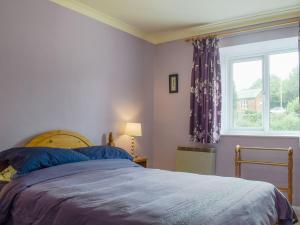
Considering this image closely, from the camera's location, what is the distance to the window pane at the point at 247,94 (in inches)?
153

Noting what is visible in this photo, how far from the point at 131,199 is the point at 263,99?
2799mm

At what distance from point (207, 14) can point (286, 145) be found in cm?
182

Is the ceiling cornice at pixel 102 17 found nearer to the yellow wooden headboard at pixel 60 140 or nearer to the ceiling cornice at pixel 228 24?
the ceiling cornice at pixel 228 24

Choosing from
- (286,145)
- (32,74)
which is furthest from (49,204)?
(286,145)

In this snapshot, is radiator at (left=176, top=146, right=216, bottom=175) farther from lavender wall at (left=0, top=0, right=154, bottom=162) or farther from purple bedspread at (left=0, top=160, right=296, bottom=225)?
purple bedspread at (left=0, top=160, right=296, bottom=225)

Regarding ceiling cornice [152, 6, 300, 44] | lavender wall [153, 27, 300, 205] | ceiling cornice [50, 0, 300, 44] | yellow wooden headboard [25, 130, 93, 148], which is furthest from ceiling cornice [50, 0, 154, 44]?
yellow wooden headboard [25, 130, 93, 148]

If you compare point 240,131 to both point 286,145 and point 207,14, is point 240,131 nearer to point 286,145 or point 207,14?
point 286,145

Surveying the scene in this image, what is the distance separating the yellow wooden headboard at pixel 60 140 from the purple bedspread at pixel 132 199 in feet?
1.77

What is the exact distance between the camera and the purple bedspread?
1439 millimetres

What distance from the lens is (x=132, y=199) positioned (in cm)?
165

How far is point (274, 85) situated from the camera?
379 centimetres

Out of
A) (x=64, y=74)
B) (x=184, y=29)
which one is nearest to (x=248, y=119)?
(x=184, y=29)

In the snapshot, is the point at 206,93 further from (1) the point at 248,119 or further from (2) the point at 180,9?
(2) the point at 180,9

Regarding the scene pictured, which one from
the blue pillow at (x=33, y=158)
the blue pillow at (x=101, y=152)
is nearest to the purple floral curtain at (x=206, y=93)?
the blue pillow at (x=101, y=152)
